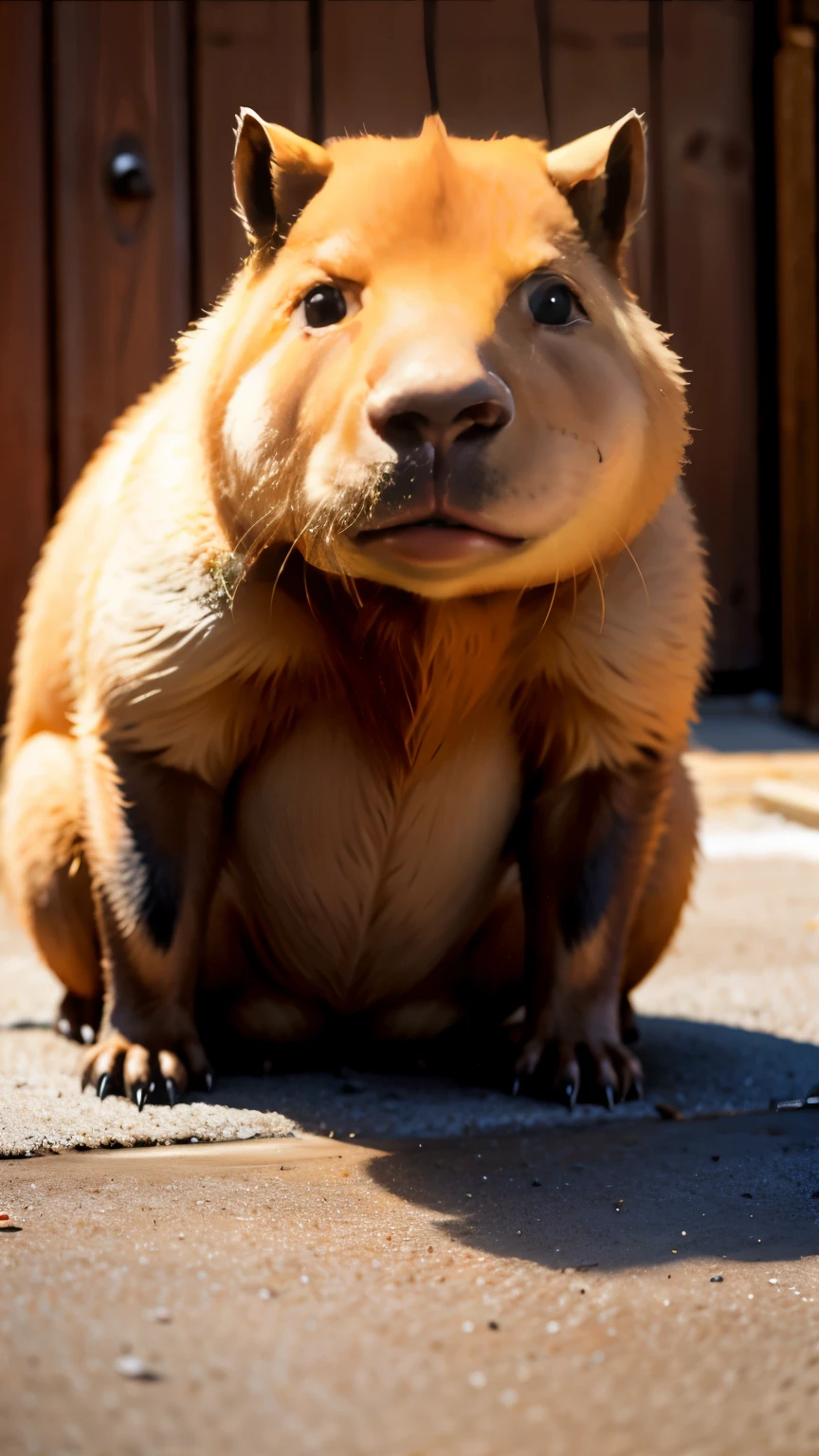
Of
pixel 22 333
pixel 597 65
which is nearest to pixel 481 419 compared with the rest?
pixel 597 65

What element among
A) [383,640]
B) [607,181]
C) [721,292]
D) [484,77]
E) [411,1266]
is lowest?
[411,1266]

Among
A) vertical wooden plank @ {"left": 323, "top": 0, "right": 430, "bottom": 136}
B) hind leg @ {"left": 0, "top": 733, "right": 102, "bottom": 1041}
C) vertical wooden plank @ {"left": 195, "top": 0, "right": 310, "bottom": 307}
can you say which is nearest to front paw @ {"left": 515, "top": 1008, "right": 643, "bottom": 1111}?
hind leg @ {"left": 0, "top": 733, "right": 102, "bottom": 1041}

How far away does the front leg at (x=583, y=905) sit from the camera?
2324 mm

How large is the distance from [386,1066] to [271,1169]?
0.60 metres

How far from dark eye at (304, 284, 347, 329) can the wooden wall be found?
1.64 metres

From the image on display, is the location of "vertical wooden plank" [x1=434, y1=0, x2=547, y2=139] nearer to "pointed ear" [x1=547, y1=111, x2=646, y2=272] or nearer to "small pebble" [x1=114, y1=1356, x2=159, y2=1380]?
"pointed ear" [x1=547, y1=111, x2=646, y2=272]

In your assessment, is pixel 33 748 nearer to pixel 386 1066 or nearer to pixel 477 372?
pixel 386 1066

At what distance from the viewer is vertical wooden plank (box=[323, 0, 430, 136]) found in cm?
227

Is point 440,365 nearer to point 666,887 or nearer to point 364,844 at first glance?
point 364,844

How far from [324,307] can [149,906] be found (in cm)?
84

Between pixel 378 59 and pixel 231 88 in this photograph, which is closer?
pixel 378 59

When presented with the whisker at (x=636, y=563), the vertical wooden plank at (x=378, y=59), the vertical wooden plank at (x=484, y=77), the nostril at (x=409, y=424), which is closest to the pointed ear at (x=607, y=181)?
the vertical wooden plank at (x=484, y=77)

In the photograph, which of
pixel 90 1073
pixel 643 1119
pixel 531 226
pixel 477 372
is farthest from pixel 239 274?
pixel 643 1119

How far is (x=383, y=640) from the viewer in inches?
83.1
